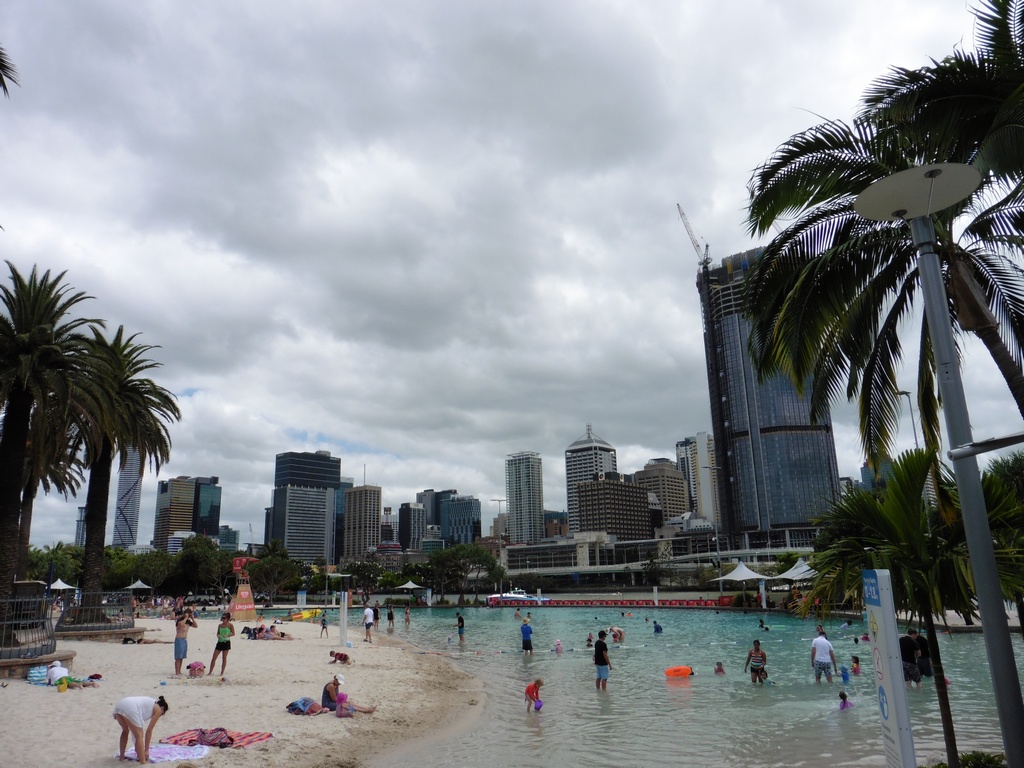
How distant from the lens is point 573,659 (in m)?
29.5

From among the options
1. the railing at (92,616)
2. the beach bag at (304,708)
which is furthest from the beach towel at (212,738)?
the railing at (92,616)

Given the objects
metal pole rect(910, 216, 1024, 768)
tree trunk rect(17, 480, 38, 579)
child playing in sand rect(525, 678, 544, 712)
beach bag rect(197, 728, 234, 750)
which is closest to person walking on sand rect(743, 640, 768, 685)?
child playing in sand rect(525, 678, 544, 712)

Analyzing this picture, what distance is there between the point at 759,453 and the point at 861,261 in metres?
162

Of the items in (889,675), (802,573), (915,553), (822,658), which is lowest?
(822,658)

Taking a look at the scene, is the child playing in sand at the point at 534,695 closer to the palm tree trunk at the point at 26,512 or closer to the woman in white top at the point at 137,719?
the woman in white top at the point at 137,719

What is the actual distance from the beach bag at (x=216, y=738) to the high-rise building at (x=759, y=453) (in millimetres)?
153745

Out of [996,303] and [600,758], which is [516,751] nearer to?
[600,758]

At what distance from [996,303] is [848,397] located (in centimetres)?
224

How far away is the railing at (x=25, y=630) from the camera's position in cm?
1672

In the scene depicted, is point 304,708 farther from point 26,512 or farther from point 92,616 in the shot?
point 26,512

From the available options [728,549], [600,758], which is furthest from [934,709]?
[728,549]

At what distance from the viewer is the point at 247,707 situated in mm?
15180

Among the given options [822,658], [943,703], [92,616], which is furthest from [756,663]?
[92,616]

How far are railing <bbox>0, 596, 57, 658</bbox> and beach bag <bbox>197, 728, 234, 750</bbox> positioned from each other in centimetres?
759
